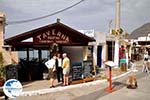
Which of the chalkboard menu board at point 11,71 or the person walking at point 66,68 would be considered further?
the person walking at point 66,68

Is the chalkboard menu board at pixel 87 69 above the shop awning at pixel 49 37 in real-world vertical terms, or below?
below

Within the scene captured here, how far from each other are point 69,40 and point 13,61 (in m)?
3.64

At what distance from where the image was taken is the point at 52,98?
10078 millimetres

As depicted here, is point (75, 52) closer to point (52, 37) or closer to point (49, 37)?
point (52, 37)

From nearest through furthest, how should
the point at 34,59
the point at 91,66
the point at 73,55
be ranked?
the point at 91,66
the point at 34,59
the point at 73,55

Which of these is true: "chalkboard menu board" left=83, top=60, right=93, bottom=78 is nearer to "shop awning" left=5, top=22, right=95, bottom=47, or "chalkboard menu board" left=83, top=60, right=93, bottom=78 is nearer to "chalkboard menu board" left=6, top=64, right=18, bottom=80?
"shop awning" left=5, top=22, right=95, bottom=47

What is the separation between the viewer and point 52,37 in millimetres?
13891

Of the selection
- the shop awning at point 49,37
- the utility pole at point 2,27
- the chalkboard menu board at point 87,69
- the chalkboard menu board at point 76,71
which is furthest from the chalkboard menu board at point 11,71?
the chalkboard menu board at point 87,69

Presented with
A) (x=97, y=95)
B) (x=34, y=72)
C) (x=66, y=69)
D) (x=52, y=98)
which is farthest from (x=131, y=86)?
(x=34, y=72)

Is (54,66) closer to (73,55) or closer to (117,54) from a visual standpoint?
(73,55)

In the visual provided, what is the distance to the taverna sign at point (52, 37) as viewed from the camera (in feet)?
43.7

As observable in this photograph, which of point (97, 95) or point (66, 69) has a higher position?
point (66, 69)

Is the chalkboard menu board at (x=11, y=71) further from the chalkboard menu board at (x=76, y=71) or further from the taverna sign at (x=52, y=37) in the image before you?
the chalkboard menu board at (x=76, y=71)

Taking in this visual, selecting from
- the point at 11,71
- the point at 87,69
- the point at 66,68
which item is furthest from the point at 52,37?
the point at 11,71
